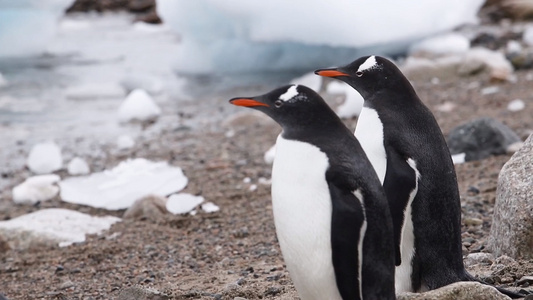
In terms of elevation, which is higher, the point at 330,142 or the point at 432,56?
the point at 330,142

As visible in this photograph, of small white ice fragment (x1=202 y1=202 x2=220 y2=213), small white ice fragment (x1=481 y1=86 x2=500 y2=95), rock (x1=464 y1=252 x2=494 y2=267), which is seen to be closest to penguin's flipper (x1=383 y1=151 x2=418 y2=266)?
rock (x1=464 y1=252 x2=494 y2=267)

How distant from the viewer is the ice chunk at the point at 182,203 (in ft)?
18.3

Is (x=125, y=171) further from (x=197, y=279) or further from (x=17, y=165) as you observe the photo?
(x=197, y=279)

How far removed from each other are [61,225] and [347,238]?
3037mm

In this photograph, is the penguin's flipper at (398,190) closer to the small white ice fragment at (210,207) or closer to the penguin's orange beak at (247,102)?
the penguin's orange beak at (247,102)

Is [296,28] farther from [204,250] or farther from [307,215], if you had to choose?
[307,215]

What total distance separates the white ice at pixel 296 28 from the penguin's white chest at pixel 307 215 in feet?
29.8

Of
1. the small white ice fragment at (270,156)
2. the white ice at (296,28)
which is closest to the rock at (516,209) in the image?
the small white ice fragment at (270,156)

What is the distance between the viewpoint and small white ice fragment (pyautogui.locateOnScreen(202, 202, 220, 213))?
18.2ft

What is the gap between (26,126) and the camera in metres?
10.0

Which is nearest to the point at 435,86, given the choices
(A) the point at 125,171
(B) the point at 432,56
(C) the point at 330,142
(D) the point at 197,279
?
(B) the point at 432,56

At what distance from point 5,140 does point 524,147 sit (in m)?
6.93

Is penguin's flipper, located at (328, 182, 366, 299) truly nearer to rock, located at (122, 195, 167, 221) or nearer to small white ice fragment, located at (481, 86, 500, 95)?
rock, located at (122, 195, 167, 221)

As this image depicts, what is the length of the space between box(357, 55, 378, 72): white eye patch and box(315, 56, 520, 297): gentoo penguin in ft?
0.73
